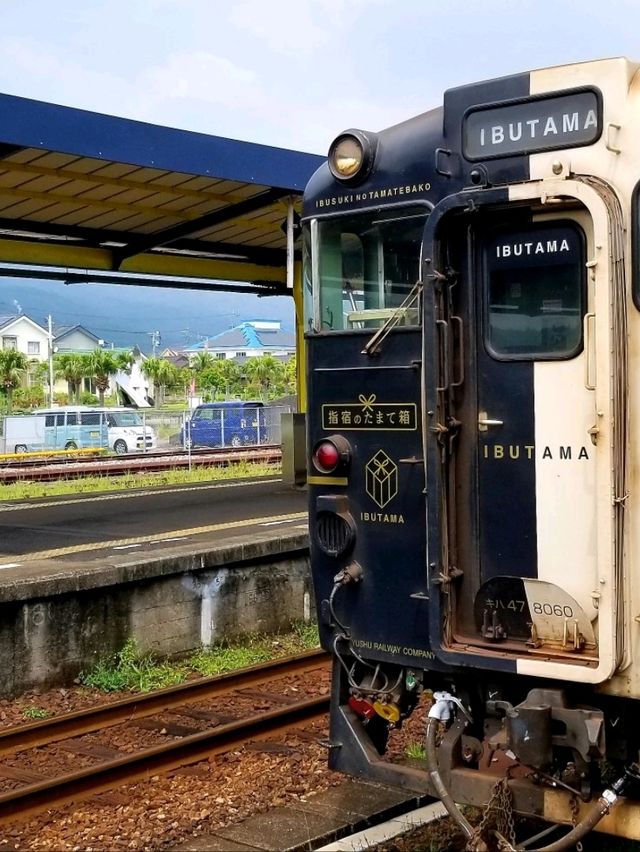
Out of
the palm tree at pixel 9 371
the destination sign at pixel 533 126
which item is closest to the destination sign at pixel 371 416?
the destination sign at pixel 533 126

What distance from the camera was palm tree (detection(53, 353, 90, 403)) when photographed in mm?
72875

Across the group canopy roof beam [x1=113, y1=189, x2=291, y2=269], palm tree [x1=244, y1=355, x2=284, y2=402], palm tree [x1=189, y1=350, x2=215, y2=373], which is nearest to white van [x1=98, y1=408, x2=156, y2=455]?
canopy roof beam [x1=113, y1=189, x2=291, y2=269]

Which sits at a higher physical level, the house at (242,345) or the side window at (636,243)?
the house at (242,345)

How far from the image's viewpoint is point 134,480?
21891mm

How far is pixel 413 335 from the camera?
505 centimetres

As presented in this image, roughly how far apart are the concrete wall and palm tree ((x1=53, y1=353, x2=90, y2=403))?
208 feet

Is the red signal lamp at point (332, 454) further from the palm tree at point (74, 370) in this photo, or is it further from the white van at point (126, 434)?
the palm tree at point (74, 370)

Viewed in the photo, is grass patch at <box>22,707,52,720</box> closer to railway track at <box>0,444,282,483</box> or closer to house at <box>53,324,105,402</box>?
railway track at <box>0,444,282,483</box>

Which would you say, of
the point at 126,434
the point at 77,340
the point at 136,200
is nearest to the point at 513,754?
the point at 136,200

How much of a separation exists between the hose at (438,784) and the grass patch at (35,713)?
3.94 metres

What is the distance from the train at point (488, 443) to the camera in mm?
4398

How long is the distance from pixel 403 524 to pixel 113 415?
30631mm

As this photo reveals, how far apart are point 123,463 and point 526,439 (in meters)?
21.4

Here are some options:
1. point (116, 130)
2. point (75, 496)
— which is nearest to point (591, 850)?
point (116, 130)
